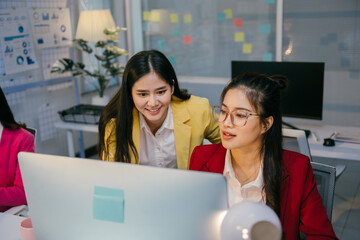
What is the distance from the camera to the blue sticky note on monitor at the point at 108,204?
98cm

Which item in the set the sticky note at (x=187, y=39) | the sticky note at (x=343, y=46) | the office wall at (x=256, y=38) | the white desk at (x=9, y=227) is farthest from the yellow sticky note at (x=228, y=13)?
the white desk at (x=9, y=227)

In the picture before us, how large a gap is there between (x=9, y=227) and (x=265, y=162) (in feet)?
3.13

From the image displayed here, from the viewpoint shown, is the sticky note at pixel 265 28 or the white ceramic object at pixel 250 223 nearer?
the white ceramic object at pixel 250 223

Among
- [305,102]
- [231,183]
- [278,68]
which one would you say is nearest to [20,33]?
[278,68]

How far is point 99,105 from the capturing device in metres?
3.83

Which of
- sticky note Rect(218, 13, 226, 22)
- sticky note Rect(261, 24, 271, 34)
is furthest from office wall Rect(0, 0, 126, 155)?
sticky note Rect(261, 24, 271, 34)

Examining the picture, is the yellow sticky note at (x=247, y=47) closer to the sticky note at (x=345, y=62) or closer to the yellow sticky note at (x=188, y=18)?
the yellow sticky note at (x=188, y=18)

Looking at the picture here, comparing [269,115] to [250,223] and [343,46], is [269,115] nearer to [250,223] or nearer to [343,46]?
[250,223]

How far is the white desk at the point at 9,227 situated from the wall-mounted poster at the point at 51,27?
242cm

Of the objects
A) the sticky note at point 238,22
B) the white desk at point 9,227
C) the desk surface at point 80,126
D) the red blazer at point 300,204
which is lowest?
the desk surface at point 80,126

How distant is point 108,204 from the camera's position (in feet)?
3.26

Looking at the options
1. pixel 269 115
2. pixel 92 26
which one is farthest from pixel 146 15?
pixel 269 115

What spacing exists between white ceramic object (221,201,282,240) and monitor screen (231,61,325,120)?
2.01 m

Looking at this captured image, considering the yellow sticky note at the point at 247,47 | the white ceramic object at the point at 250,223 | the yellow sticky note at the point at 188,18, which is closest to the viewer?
the white ceramic object at the point at 250,223
